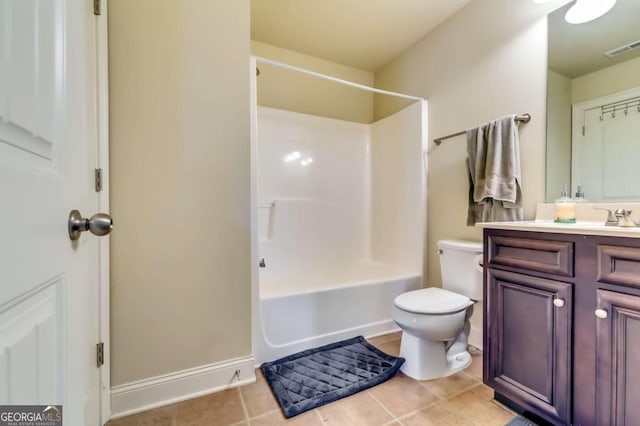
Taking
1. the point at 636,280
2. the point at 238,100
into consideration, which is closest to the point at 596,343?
the point at 636,280

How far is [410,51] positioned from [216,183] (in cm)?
211

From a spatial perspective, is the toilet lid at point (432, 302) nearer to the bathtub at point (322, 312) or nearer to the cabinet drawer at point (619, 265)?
the bathtub at point (322, 312)

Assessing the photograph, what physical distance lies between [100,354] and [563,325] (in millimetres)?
1913

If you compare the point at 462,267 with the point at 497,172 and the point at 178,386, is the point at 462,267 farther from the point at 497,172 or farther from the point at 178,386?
the point at 178,386

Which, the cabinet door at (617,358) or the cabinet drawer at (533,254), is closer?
the cabinet door at (617,358)

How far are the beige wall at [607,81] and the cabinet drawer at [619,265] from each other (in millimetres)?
916

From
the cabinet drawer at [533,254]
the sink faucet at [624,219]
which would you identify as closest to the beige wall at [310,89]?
the cabinet drawer at [533,254]

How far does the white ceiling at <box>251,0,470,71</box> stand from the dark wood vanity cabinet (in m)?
1.73

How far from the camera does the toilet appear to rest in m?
1.50

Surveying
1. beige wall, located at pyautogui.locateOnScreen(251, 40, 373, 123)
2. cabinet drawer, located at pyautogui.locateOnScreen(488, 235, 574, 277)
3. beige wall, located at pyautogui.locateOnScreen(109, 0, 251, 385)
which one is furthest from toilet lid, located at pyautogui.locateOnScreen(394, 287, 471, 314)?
beige wall, located at pyautogui.locateOnScreen(251, 40, 373, 123)

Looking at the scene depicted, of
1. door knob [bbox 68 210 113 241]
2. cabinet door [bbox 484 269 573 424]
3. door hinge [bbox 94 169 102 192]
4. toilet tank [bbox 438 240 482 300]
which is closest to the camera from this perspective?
door knob [bbox 68 210 113 241]

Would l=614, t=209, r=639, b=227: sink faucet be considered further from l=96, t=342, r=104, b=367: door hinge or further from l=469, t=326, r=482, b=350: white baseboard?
l=96, t=342, r=104, b=367: door hinge

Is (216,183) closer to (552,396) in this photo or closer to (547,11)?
(552,396)

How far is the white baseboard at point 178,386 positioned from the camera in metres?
1.30
